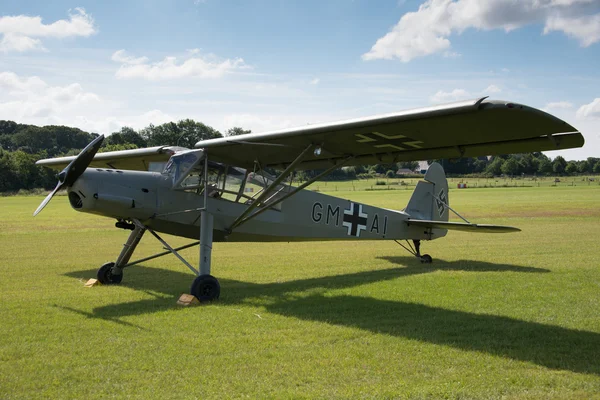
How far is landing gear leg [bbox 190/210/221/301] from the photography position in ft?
26.7

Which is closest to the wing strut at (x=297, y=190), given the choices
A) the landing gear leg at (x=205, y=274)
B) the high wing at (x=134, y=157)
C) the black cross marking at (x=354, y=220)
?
the landing gear leg at (x=205, y=274)

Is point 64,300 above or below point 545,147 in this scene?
below

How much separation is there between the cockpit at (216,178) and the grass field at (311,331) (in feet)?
5.73

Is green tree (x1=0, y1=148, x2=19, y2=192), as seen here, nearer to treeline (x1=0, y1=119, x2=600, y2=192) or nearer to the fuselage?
treeline (x1=0, y1=119, x2=600, y2=192)

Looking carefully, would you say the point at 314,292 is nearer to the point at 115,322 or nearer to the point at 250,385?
the point at 115,322

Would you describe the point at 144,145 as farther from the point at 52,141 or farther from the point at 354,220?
the point at 354,220

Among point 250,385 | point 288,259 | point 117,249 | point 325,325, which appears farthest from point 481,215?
point 250,385

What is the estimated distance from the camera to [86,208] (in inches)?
319

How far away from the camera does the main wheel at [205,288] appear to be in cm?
810

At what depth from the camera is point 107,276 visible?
988 centimetres

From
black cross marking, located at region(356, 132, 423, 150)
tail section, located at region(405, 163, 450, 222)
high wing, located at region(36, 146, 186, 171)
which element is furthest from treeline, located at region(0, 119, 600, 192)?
black cross marking, located at region(356, 132, 423, 150)

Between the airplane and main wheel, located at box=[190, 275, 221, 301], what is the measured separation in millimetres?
16

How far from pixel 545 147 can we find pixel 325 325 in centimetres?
399

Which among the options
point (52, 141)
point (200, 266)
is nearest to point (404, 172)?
point (52, 141)
